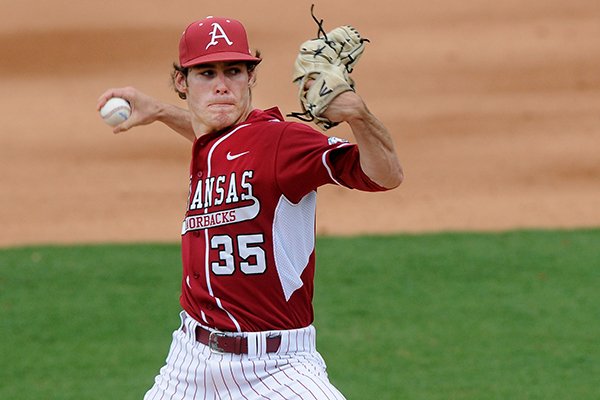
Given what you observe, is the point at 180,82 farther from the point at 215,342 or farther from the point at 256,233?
the point at 215,342

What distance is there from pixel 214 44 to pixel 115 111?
761 millimetres

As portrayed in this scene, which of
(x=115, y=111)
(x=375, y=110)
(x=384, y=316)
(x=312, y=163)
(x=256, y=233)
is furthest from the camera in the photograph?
(x=375, y=110)

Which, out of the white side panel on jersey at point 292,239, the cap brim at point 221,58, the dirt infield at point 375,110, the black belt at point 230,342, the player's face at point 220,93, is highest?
the dirt infield at point 375,110

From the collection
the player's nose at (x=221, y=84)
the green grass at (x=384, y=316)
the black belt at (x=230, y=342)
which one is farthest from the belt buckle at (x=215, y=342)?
the green grass at (x=384, y=316)

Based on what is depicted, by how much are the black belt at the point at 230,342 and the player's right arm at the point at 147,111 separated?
1.12 meters

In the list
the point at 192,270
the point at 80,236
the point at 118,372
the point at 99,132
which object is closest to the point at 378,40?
the point at 99,132

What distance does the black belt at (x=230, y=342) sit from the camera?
14.5 ft

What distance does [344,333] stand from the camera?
872 cm

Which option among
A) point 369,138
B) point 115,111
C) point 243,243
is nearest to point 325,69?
point 369,138

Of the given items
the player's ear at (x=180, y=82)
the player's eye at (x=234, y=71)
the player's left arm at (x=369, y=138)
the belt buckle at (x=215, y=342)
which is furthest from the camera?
the player's ear at (x=180, y=82)

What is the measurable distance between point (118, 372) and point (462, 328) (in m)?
2.61

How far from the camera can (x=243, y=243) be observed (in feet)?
14.5

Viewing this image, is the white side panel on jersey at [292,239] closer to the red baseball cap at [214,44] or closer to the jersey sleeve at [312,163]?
the jersey sleeve at [312,163]

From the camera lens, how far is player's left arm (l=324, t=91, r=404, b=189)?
3.82 metres
